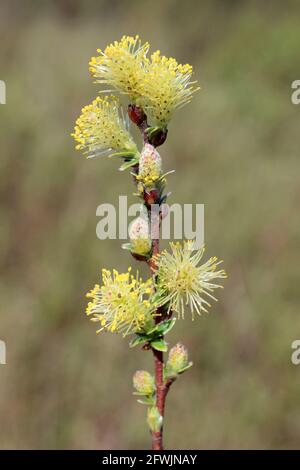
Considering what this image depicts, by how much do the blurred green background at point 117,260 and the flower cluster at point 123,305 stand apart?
180 centimetres

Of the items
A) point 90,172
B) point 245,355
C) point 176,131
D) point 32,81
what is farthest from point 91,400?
point 32,81

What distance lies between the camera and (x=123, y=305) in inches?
42.4

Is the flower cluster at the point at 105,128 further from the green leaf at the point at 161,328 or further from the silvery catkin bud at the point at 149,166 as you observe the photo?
the green leaf at the point at 161,328

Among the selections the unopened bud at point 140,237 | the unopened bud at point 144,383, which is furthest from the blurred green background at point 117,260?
the unopened bud at point 140,237

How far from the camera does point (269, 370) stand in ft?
10.2

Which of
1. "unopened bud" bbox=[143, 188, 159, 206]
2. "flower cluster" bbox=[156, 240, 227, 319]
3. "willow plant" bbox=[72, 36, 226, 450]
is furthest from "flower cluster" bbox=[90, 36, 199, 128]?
"flower cluster" bbox=[156, 240, 227, 319]

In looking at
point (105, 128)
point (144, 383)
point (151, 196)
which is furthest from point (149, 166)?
point (144, 383)

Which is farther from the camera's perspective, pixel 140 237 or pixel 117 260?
pixel 117 260

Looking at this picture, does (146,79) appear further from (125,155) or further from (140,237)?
(140,237)

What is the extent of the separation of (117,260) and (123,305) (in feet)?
8.13

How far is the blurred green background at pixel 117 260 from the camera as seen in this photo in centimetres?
284

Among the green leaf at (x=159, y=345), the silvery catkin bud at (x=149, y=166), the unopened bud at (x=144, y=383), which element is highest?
the silvery catkin bud at (x=149, y=166)

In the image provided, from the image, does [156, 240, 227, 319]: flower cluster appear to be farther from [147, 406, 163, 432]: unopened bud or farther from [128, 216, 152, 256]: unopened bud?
[147, 406, 163, 432]: unopened bud

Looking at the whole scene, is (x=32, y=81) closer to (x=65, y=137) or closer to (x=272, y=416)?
(x=65, y=137)
